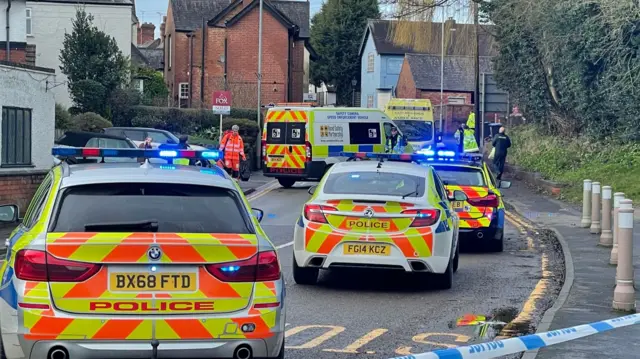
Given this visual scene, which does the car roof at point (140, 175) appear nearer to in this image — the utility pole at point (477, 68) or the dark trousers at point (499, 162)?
the dark trousers at point (499, 162)

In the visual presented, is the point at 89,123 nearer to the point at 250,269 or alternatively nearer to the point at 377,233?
the point at 377,233

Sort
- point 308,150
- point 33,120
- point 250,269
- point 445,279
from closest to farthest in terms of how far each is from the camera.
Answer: point 250,269 → point 445,279 → point 33,120 → point 308,150

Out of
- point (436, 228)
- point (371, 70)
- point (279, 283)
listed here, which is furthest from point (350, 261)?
point (371, 70)

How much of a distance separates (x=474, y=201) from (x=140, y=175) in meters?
9.33

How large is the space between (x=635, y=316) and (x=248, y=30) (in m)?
50.9

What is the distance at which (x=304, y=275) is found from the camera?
38.5 ft

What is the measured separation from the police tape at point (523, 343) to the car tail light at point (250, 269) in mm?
957

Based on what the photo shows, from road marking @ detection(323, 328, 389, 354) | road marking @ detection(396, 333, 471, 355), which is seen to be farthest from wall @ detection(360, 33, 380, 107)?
road marking @ detection(396, 333, 471, 355)

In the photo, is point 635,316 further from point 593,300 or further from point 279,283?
point 279,283

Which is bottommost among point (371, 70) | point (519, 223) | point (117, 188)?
point (519, 223)

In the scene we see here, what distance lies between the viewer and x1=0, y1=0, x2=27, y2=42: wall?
3128 cm

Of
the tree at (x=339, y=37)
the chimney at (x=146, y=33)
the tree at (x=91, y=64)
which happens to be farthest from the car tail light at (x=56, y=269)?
the chimney at (x=146, y=33)

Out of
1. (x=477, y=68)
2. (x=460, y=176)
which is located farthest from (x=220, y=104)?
(x=460, y=176)

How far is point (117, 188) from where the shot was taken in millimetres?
6387
